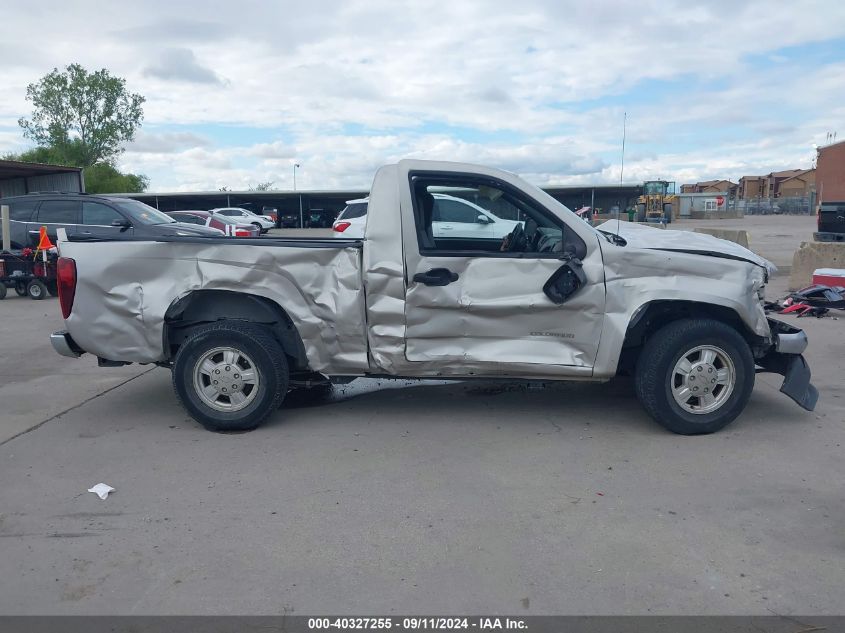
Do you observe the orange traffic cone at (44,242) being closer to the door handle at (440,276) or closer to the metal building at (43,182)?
the door handle at (440,276)

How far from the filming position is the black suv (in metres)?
13.9

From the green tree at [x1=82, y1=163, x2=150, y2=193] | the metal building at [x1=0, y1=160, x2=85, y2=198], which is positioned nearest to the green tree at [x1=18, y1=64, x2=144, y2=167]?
the green tree at [x1=82, y1=163, x2=150, y2=193]

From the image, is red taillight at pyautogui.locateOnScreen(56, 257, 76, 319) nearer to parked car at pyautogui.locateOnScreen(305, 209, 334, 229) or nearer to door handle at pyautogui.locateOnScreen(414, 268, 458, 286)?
door handle at pyautogui.locateOnScreen(414, 268, 458, 286)

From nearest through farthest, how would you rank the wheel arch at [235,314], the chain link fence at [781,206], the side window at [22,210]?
the wheel arch at [235,314], the side window at [22,210], the chain link fence at [781,206]

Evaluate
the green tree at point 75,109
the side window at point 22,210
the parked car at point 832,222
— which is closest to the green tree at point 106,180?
the green tree at point 75,109

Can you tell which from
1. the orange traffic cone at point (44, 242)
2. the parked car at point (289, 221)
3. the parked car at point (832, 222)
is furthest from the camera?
the parked car at point (289, 221)

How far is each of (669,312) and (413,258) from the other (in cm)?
192

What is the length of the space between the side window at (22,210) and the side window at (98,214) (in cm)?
155

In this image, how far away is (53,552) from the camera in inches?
148

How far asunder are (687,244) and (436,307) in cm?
191

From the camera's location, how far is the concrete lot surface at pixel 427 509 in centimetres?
334

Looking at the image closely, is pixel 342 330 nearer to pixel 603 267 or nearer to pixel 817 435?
pixel 603 267
